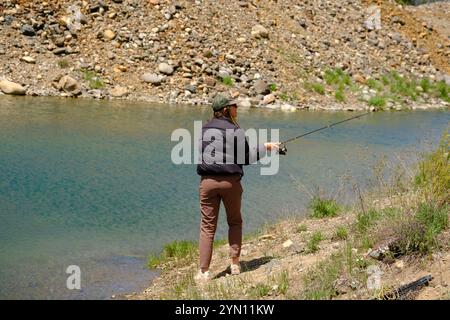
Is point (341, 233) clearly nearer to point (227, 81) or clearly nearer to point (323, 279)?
point (323, 279)

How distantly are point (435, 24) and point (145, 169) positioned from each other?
34.4m

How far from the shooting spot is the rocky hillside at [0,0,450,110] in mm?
29219

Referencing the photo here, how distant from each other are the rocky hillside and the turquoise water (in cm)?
233

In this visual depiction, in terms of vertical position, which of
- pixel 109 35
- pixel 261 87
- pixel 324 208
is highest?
pixel 109 35

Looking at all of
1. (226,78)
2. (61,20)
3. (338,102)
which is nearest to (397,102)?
(338,102)

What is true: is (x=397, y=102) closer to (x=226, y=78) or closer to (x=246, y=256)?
(x=226, y=78)

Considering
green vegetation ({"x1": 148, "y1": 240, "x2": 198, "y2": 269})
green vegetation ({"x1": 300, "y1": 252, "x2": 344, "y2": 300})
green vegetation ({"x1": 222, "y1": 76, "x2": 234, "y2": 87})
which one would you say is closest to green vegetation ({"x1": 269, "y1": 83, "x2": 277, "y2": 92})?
green vegetation ({"x1": 222, "y1": 76, "x2": 234, "y2": 87})

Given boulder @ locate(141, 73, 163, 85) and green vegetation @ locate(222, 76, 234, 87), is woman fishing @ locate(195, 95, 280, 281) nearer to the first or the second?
boulder @ locate(141, 73, 163, 85)

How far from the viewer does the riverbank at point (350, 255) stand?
7.33 metres

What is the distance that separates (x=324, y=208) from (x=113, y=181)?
549 centimetres

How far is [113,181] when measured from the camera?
15086 mm

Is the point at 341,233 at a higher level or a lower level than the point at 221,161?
lower

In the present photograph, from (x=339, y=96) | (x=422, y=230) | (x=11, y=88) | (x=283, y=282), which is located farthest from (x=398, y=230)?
(x=339, y=96)

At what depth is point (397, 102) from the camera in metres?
33.1
